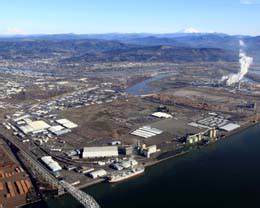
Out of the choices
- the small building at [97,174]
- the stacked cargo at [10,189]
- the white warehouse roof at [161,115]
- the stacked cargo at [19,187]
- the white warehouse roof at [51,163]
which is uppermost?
the white warehouse roof at [161,115]

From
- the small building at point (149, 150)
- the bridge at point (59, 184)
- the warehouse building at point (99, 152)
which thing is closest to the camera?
the bridge at point (59, 184)

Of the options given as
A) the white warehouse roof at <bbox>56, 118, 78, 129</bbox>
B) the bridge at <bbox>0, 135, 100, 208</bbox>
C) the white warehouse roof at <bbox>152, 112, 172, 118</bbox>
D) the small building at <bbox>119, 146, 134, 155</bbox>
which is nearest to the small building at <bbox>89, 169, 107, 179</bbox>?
the bridge at <bbox>0, 135, 100, 208</bbox>

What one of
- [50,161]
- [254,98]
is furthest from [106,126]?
[254,98]

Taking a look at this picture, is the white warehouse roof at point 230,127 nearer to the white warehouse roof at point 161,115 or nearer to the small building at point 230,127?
the small building at point 230,127

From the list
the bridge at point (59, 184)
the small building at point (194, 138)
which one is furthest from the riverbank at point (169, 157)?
the small building at point (194, 138)

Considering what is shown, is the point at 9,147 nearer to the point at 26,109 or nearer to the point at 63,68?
the point at 26,109

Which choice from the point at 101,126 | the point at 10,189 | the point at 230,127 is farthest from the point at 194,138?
the point at 10,189

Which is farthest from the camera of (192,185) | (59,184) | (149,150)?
(149,150)

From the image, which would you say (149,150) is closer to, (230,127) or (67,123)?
(230,127)
